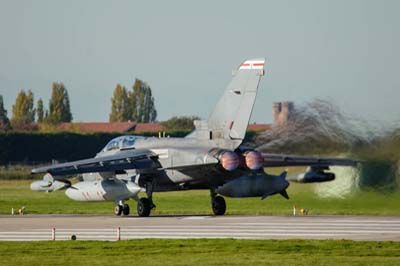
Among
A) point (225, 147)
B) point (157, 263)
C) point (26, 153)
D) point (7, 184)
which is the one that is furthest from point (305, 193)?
point (26, 153)

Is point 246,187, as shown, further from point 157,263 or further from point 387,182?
point 157,263

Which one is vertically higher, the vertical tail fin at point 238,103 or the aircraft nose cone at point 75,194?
the vertical tail fin at point 238,103

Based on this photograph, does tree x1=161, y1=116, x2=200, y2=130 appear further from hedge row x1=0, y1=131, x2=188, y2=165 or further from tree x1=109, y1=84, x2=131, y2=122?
tree x1=109, y1=84, x2=131, y2=122

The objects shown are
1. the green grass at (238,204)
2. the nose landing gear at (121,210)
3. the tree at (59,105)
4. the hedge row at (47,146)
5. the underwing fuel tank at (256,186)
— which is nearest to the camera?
the green grass at (238,204)

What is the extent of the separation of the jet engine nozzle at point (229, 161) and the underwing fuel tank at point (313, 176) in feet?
14.5

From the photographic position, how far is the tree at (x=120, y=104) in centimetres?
15288

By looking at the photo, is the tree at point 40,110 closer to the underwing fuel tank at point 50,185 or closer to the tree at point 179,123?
the tree at point 179,123

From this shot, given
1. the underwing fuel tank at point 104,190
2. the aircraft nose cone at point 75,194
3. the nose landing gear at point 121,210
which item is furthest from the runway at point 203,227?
the aircraft nose cone at point 75,194

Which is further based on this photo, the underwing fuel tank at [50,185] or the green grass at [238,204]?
the underwing fuel tank at [50,185]

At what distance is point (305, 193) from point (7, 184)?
3091 cm

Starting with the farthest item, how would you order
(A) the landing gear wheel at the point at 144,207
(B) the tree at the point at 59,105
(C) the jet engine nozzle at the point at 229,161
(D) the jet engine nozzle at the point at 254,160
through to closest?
(B) the tree at the point at 59,105, (A) the landing gear wheel at the point at 144,207, (D) the jet engine nozzle at the point at 254,160, (C) the jet engine nozzle at the point at 229,161

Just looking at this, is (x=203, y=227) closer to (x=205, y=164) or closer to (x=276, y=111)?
(x=205, y=164)

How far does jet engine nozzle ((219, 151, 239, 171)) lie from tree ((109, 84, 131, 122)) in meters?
108

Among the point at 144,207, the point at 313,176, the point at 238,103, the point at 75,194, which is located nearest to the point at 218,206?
the point at 144,207
